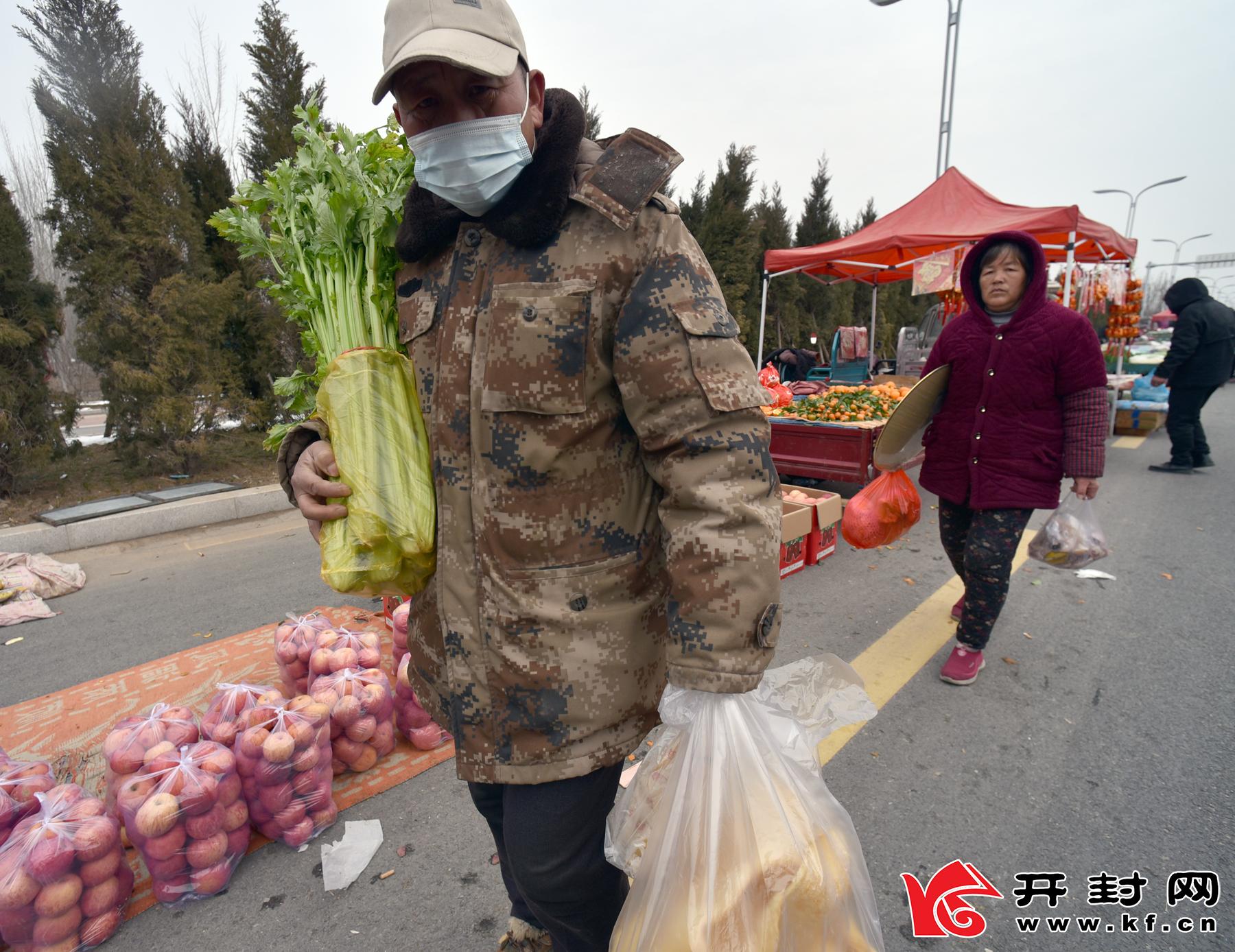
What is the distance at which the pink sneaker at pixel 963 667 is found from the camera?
3.16m

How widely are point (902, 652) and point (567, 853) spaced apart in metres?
2.82

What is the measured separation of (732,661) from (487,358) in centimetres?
70

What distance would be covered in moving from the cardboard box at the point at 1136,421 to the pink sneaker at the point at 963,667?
32.3 ft

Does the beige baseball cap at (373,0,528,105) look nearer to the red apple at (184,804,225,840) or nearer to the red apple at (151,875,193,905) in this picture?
the red apple at (184,804,225,840)

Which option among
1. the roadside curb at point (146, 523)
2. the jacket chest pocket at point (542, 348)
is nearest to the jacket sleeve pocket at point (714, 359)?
the jacket chest pocket at point (542, 348)

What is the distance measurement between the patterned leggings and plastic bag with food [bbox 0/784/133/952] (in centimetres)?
350

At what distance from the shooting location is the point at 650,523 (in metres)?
1.30

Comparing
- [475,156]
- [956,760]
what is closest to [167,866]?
[475,156]

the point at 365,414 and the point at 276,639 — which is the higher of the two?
the point at 365,414

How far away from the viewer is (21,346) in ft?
20.5

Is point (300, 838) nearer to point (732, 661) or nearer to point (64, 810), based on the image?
point (64, 810)

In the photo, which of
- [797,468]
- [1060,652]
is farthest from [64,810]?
[797,468]

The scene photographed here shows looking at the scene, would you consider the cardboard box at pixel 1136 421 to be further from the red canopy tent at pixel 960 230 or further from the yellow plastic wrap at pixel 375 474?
the yellow plastic wrap at pixel 375 474

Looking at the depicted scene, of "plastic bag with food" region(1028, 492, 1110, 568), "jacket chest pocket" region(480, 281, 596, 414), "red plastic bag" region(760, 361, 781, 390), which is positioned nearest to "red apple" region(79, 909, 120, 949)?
"jacket chest pocket" region(480, 281, 596, 414)
